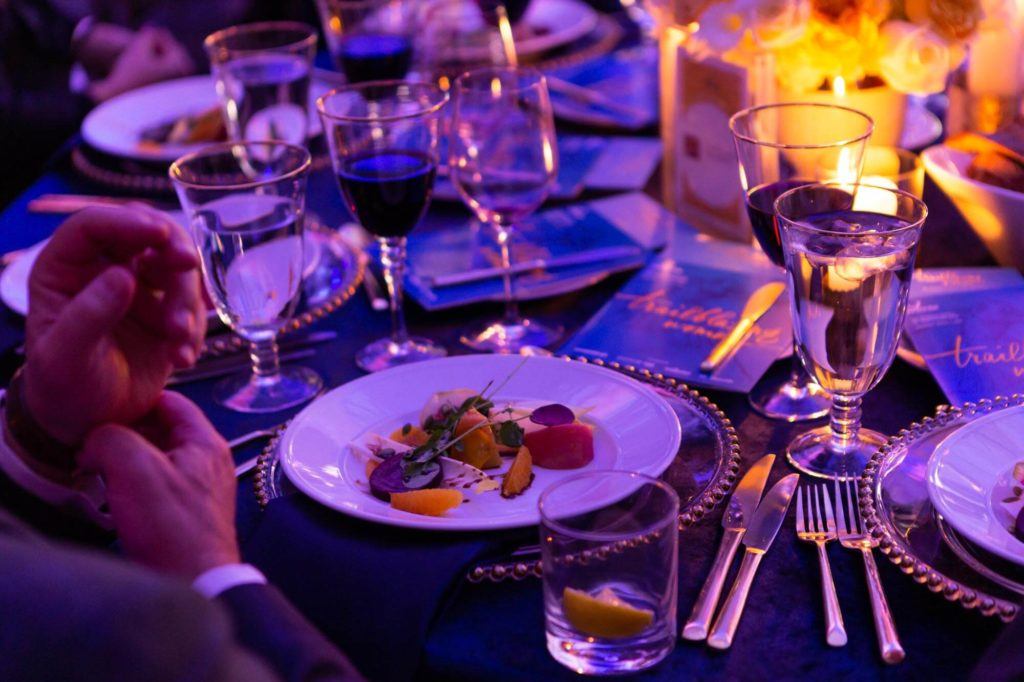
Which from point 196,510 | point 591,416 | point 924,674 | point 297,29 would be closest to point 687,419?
point 591,416

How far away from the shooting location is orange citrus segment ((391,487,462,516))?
961 mm

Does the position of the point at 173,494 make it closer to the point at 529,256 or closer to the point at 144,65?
the point at 529,256

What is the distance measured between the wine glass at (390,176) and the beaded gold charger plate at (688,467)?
0.92ft

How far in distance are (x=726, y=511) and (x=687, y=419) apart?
0.47ft

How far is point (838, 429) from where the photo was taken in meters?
1.09

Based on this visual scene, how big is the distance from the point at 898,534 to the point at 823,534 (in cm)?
7

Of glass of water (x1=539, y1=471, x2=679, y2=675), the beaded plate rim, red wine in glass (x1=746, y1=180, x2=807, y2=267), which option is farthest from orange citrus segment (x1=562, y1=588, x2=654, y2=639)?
red wine in glass (x1=746, y1=180, x2=807, y2=267)

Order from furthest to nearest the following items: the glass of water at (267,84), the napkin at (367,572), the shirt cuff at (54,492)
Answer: the glass of water at (267,84) < the shirt cuff at (54,492) < the napkin at (367,572)

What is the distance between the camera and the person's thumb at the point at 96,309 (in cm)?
104

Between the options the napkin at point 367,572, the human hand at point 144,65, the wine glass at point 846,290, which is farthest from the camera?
the human hand at point 144,65

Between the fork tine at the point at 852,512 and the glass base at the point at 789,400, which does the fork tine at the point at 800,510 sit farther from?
the glass base at the point at 789,400

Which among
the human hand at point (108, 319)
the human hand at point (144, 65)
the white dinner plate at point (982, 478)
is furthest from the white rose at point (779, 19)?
the human hand at point (144, 65)

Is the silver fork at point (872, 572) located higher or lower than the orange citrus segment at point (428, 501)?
lower

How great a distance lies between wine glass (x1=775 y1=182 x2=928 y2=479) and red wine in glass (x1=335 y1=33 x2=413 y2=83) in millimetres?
1064
